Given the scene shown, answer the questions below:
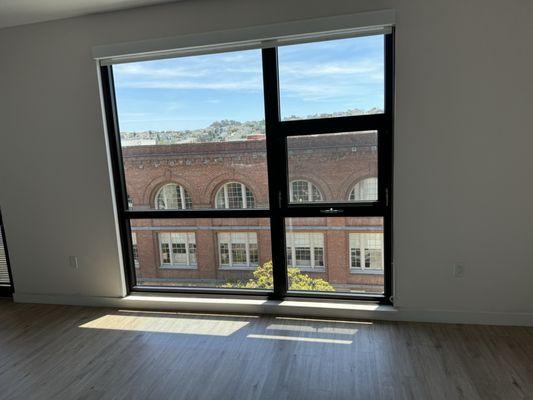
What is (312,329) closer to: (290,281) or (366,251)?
(290,281)

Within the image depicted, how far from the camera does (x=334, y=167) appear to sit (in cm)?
283

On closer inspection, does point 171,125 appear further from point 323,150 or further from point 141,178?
point 323,150

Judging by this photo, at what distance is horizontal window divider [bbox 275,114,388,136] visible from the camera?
8.83 ft

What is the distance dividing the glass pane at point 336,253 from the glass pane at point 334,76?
92cm

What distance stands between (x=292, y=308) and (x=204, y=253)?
0.97 m

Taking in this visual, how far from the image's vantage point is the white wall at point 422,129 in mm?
2441

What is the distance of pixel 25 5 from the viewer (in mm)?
2688

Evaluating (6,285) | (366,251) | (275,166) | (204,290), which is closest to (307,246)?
(366,251)

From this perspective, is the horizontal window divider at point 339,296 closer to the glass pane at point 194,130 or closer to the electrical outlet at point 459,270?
the electrical outlet at point 459,270

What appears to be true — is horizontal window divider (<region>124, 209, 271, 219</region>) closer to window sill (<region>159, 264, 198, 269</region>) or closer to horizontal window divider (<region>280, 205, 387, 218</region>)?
horizontal window divider (<region>280, 205, 387, 218</region>)

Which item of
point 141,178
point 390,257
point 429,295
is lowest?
point 429,295

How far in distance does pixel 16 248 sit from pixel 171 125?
214 centimetres

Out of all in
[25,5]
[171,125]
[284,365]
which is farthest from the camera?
[171,125]

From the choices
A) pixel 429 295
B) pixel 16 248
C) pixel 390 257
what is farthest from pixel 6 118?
pixel 429 295
